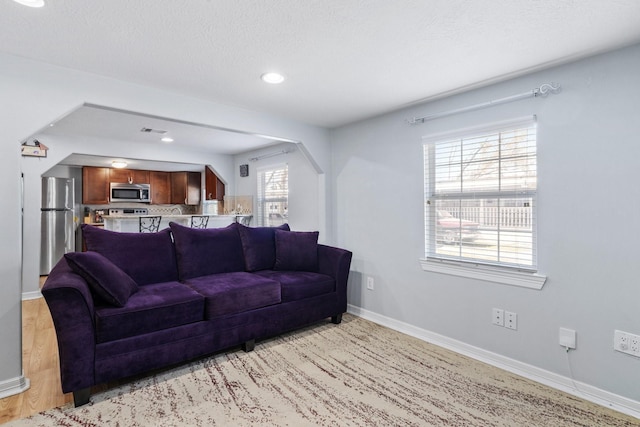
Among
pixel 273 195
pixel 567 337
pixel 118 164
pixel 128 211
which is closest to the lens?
pixel 567 337

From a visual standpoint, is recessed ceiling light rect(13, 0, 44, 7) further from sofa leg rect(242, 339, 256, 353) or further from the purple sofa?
sofa leg rect(242, 339, 256, 353)

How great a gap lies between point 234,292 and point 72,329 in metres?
1.08

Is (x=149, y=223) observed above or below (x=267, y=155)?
below

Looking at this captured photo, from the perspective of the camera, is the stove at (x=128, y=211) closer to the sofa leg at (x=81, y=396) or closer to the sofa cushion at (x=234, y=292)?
the sofa cushion at (x=234, y=292)

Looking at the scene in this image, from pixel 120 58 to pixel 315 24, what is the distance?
136cm

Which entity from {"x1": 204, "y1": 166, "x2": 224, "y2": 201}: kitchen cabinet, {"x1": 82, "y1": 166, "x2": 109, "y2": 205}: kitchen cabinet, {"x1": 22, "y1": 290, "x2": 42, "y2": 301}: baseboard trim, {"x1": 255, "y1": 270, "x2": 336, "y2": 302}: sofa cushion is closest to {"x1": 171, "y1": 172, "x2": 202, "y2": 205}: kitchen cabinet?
{"x1": 204, "y1": 166, "x2": 224, "y2": 201}: kitchen cabinet

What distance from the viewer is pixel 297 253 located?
355cm

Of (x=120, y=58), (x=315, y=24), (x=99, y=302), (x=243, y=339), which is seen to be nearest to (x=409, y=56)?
(x=315, y=24)

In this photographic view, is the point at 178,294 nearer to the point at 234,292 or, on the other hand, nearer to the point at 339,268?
the point at 234,292

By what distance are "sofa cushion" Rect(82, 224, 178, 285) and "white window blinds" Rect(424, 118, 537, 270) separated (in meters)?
2.44

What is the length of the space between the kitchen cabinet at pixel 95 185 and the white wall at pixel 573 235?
628 centimetres

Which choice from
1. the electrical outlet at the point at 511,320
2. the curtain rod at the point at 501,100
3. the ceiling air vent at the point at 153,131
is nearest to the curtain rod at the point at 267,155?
the ceiling air vent at the point at 153,131

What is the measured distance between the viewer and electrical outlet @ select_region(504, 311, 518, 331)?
97.8 inches

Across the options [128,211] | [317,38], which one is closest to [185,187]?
[128,211]
